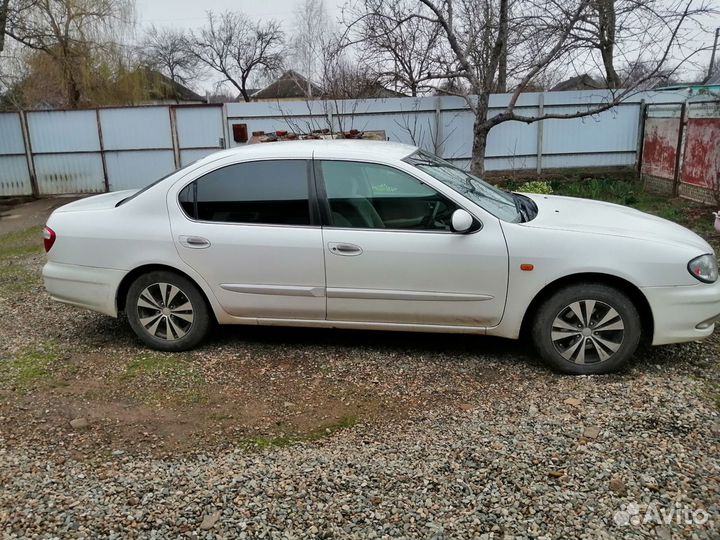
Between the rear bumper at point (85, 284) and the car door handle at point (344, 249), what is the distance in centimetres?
162

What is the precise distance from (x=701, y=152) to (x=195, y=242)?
9.28 metres

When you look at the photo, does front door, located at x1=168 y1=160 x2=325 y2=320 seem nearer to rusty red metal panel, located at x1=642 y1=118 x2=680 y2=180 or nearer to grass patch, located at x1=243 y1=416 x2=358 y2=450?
grass patch, located at x1=243 y1=416 x2=358 y2=450

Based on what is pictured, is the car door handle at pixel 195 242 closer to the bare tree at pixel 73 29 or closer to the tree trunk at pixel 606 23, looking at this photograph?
the tree trunk at pixel 606 23

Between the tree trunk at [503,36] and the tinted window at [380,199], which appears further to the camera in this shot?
the tree trunk at [503,36]

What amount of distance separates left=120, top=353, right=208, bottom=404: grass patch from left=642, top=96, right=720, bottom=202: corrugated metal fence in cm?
852

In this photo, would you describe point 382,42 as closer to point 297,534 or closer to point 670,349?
point 670,349

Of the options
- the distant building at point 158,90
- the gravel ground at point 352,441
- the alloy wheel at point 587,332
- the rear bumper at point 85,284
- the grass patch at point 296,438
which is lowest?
the grass patch at point 296,438

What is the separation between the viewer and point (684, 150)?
10.8m

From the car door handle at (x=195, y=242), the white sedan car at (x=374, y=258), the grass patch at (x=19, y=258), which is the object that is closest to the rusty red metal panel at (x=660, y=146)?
the white sedan car at (x=374, y=258)

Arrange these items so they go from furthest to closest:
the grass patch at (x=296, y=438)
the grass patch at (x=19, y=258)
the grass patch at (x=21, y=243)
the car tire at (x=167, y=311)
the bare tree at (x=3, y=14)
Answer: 1. the bare tree at (x=3, y=14)
2. the grass patch at (x=21, y=243)
3. the grass patch at (x=19, y=258)
4. the car tire at (x=167, y=311)
5. the grass patch at (x=296, y=438)

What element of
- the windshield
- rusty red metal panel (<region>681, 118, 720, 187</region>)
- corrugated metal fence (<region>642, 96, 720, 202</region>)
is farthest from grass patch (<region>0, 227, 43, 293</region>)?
rusty red metal panel (<region>681, 118, 720, 187</region>)

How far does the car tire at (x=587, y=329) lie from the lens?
386 cm

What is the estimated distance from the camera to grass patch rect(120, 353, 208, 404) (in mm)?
3877

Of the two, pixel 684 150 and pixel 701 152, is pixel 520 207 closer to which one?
pixel 701 152
